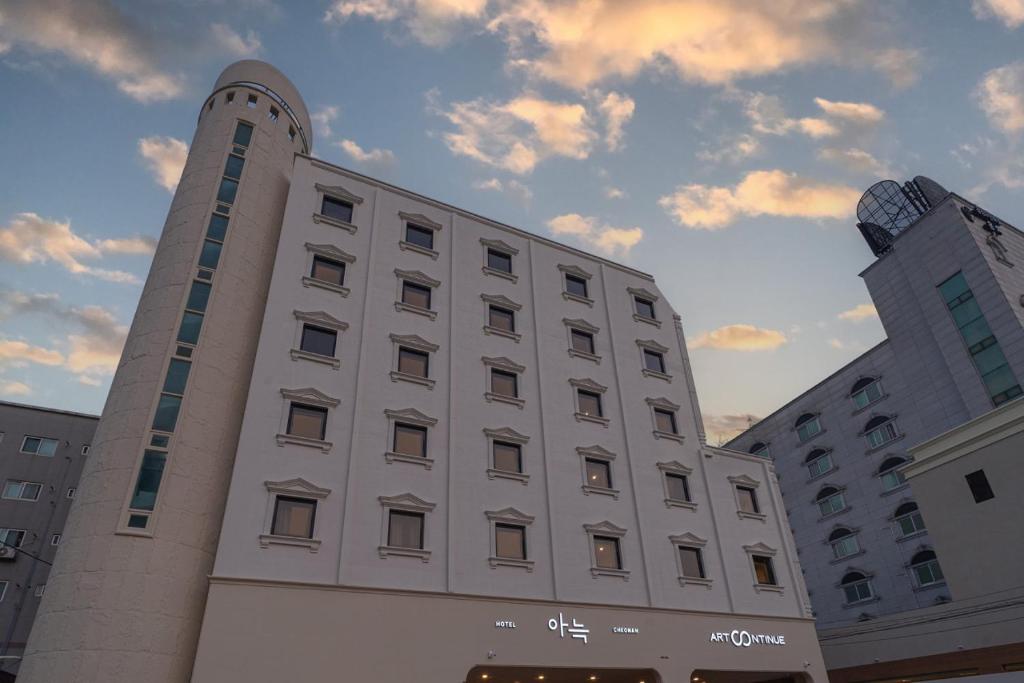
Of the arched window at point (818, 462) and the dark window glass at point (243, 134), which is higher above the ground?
the dark window glass at point (243, 134)

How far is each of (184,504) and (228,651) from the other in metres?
6.02

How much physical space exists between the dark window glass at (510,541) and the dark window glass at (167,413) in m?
14.0

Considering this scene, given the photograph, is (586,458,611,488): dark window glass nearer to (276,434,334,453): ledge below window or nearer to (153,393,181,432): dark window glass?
(276,434,334,453): ledge below window

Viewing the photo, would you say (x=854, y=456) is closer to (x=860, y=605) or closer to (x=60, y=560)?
(x=860, y=605)

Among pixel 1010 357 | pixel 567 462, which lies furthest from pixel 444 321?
pixel 1010 357

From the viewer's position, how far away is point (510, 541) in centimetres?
2914

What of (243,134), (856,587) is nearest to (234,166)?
(243,134)

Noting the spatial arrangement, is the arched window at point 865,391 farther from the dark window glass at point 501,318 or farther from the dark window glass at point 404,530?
the dark window glass at point 404,530

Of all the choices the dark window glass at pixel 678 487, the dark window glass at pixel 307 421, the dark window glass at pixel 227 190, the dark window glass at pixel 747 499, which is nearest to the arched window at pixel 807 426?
the dark window glass at pixel 747 499

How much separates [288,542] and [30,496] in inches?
1155

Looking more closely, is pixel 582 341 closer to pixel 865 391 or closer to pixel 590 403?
pixel 590 403

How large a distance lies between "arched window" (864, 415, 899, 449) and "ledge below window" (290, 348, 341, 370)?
153 feet

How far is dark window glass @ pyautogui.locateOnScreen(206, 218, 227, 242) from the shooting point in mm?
31375

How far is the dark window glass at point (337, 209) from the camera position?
34.7 meters
